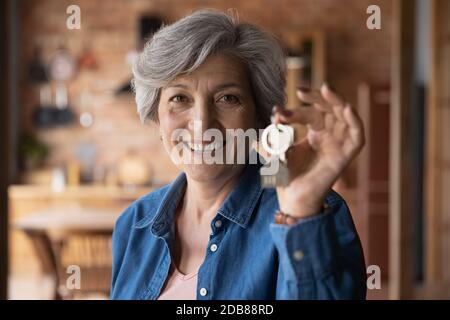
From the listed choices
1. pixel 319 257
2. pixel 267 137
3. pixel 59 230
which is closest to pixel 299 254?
pixel 319 257

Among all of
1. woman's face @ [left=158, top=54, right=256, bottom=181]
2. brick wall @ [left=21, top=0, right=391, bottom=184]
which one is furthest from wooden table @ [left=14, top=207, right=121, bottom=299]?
woman's face @ [left=158, top=54, right=256, bottom=181]

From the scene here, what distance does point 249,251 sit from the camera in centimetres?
77

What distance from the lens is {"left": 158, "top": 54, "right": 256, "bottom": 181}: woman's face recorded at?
2.53 feet

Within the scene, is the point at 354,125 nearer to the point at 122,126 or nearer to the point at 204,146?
the point at 204,146

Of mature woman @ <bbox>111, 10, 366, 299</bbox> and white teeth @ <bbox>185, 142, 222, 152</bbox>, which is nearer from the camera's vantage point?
mature woman @ <bbox>111, 10, 366, 299</bbox>

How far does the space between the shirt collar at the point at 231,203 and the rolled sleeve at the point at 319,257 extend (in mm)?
117

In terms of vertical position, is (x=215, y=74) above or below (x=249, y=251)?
above

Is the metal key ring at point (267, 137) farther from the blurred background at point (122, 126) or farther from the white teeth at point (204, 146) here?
the blurred background at point (122, 126)

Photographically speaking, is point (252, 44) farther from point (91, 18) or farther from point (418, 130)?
point (91, 18)

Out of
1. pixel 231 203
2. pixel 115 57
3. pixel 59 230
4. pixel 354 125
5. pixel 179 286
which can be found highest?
pixel 115 57

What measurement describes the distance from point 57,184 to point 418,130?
213 cm

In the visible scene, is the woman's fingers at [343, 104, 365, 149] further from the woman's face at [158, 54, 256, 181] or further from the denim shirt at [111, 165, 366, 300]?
the woman's face at [158, 54, 256, 181]

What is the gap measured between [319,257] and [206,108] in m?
0.24
